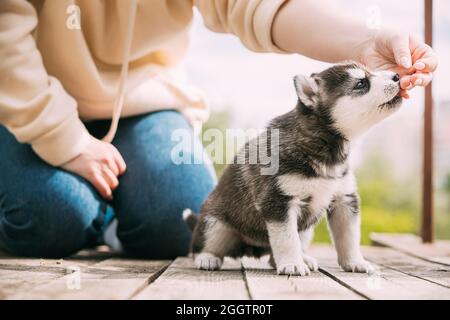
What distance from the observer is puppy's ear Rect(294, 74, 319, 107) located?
1518mm

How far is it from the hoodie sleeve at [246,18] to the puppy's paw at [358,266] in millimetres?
665

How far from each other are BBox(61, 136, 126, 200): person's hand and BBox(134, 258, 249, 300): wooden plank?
45cm

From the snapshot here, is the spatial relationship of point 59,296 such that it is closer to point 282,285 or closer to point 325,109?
point 282,285

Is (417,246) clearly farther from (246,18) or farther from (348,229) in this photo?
(246,18)

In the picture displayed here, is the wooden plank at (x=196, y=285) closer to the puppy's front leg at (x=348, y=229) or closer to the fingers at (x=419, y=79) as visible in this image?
the puppy's front leg at (x=348, y=229)

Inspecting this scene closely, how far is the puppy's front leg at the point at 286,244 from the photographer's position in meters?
1.40

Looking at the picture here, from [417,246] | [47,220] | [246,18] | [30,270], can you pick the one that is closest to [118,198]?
[47,220]

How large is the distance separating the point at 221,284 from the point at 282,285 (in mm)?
131

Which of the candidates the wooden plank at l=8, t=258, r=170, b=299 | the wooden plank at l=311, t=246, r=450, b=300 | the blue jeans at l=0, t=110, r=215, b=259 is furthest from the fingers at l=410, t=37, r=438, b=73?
the blue jeans at l=0, t=110, r=215, b=259

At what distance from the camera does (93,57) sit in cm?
204

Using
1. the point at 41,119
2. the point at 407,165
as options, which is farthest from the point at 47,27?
the point at 407,165

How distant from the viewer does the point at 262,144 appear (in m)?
1.56

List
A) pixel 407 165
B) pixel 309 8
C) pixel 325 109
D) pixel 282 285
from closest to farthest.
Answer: pixel 282 285
pixel 325 109
pixel 309 8
pixel 407 165

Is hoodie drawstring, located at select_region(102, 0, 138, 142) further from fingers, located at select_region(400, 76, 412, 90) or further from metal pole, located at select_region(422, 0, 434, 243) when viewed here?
metal pole, located at select_region(422, 0, 434, 243)
